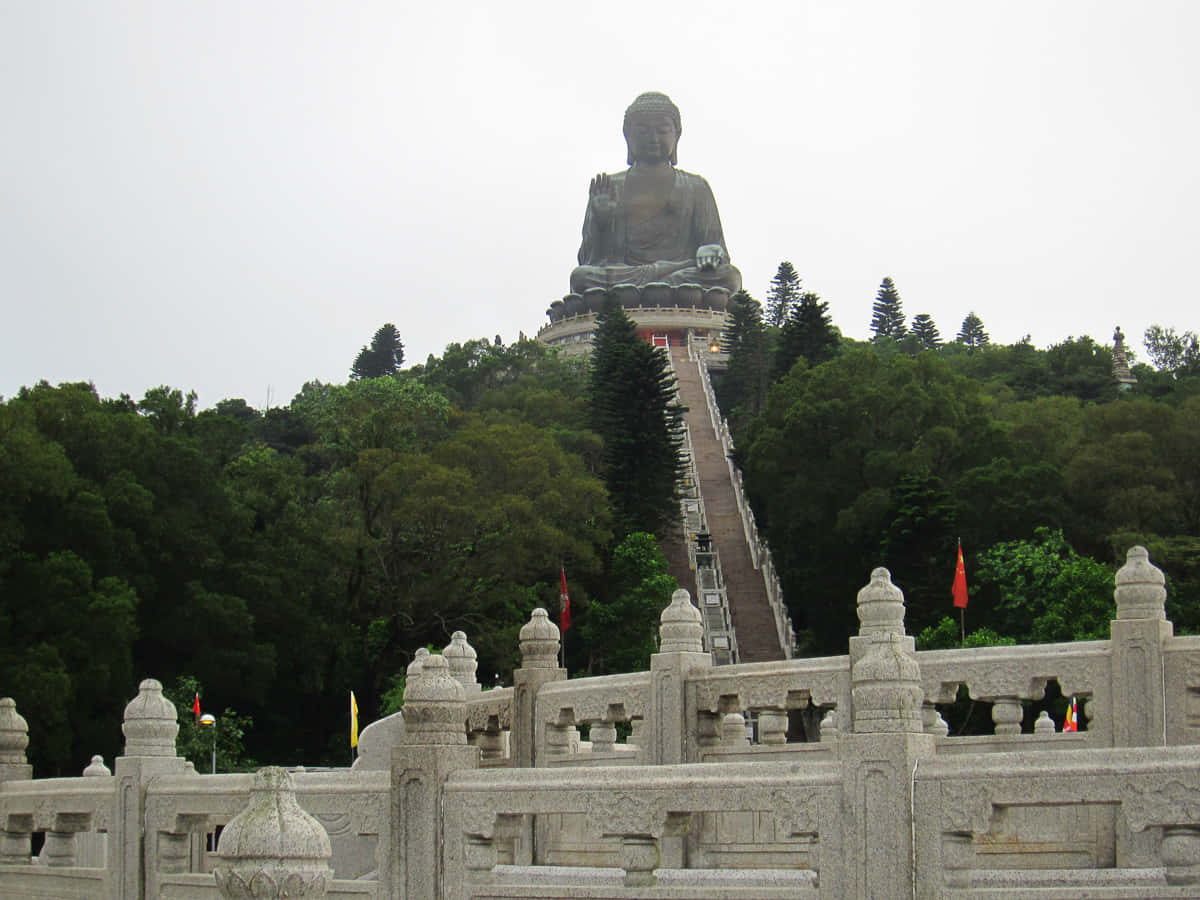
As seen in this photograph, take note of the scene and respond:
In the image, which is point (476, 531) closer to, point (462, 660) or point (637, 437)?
point (637, 437)

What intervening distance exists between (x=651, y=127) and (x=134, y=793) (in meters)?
61.4

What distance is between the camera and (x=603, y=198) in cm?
7256

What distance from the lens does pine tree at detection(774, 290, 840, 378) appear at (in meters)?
54.1

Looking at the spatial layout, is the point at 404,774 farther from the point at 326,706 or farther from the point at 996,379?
the point at 996,379

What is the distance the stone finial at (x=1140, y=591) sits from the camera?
12.9 meters

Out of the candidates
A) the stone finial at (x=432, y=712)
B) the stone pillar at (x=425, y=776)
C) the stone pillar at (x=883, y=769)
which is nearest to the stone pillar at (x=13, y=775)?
the stone pillar at (x=425, y=776)

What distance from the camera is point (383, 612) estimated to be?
120ft

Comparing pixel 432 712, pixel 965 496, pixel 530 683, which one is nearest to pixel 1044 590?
pixel 965 496

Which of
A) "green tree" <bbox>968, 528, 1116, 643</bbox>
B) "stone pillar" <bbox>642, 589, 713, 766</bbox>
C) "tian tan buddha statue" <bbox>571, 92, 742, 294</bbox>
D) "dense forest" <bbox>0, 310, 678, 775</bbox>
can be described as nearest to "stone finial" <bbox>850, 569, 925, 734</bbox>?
"stone pillar" <bbox>642, 589, 713, 766</bbox>

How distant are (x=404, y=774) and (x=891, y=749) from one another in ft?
10.4

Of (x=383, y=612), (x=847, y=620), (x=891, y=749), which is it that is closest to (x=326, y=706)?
(x=383, y=612)

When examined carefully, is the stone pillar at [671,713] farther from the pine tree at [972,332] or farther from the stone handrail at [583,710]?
the pine tree at [972,332]

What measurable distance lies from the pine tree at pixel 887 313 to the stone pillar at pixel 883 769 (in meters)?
77.5

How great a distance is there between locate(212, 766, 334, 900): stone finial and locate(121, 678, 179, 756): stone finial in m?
5.54
